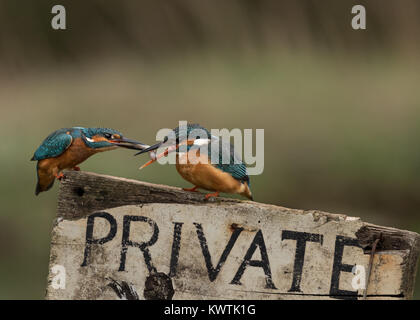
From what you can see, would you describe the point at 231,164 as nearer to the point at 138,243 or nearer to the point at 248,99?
the point at 138,243

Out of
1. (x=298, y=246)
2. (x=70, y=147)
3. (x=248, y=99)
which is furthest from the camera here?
(x=248, y=99)

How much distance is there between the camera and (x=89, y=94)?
8.80 feet

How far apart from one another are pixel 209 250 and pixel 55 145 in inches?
14.1

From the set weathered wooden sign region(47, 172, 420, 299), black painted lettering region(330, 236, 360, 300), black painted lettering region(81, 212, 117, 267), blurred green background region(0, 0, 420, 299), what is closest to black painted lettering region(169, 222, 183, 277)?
weathered wooden sign region(47, 172, 420, 299)

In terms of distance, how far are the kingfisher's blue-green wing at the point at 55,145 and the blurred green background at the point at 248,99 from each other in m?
0.82

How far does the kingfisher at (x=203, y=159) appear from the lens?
1209 millimetres

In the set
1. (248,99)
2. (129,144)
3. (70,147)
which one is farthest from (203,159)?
(248,99)

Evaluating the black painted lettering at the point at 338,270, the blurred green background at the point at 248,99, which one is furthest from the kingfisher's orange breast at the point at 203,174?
the blurred green background at the point at 248,99

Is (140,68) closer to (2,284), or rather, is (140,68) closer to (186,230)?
(2,284)

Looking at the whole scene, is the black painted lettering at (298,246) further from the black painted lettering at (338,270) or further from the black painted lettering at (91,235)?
the black painted lettering at (91,235)

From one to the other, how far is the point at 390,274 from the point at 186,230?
0.33m

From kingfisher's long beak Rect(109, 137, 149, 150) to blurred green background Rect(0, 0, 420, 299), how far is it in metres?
0.94

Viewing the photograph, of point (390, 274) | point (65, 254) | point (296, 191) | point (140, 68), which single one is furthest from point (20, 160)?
point (390, 274)

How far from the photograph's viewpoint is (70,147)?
1.36 metres
